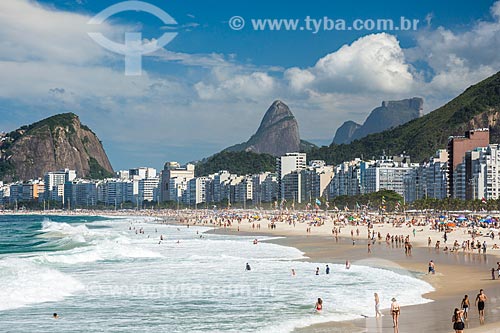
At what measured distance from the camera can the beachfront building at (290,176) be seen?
164 meters

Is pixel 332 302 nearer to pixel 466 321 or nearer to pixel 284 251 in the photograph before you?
pixel 466 321

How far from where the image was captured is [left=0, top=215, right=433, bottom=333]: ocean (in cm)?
1878

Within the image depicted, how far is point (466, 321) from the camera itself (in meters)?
16.9

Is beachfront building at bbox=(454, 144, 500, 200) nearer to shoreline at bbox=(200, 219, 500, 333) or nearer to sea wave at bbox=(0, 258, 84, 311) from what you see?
shoreline at bbox=(200, 219, 500, 333)

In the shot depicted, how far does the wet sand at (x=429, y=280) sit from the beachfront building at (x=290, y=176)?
11565cm

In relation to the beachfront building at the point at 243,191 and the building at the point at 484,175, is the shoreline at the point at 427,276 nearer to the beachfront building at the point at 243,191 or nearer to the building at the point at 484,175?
the building at the point at 484,175

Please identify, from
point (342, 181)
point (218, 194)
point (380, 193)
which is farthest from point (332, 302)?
point (218, 194)

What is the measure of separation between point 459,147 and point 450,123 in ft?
170

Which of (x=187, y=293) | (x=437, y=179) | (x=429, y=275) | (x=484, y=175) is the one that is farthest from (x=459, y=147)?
(x=187, y=293)

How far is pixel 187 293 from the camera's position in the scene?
24.0m

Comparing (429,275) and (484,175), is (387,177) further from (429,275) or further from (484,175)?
(429,275)

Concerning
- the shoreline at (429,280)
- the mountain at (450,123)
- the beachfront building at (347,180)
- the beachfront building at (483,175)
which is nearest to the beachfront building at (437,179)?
the beachfront building at (483,175)

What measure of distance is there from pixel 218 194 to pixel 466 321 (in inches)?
7001

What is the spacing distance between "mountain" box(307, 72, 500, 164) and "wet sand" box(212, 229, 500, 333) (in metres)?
119
